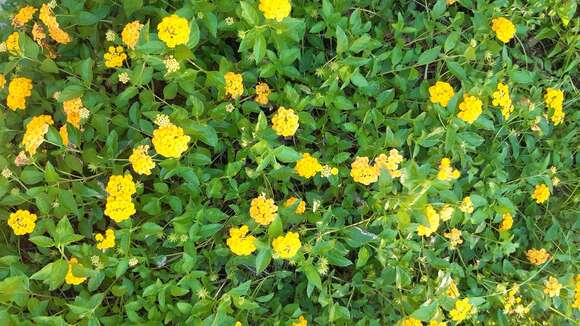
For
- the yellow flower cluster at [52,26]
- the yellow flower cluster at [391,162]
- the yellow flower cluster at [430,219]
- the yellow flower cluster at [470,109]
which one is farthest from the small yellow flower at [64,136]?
the yellow flower cluster at [470,109]

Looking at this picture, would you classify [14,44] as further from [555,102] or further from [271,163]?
[555,102]

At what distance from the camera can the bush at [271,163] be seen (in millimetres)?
1418

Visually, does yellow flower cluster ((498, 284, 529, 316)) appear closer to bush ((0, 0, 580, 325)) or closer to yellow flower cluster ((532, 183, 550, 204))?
bush ((0, 0, 580, 325))

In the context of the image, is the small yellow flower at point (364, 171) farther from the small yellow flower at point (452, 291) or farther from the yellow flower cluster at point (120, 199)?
the yellow flower cluster at point (120, 199)

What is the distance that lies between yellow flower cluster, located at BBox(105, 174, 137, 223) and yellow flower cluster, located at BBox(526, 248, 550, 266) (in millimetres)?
1429

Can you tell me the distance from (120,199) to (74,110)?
32 cm

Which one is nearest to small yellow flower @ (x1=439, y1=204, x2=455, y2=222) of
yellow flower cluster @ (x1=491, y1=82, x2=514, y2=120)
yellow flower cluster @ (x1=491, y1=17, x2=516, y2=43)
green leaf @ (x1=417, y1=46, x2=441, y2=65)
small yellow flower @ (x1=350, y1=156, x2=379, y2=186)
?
small yellow flower @ (x1=350, y1=156, x2=379, y2=186)

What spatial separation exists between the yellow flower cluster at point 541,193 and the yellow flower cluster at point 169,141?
4.17 feet

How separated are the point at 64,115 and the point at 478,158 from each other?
54.9 inches

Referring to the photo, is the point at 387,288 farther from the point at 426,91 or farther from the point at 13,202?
the point at 13,202

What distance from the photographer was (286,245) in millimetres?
1352

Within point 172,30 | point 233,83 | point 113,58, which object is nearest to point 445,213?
point 233,83

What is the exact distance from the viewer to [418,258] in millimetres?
1690

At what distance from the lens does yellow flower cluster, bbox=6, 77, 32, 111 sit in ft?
4.98
